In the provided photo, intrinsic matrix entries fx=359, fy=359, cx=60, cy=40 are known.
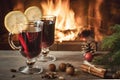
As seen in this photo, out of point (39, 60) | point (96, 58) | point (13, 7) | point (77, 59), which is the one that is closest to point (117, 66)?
point (96, 58)

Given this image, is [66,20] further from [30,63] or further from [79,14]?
[30,63]

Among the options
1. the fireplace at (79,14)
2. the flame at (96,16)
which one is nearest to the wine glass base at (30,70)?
the fireplace at (79,14)

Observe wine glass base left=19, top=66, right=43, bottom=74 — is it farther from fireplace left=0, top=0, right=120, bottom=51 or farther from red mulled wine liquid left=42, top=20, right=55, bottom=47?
fireplace left=0, top=0, right=120, bottom=51

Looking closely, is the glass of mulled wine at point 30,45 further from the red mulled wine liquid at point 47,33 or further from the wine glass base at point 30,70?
the red mulled wine liquid at point 47,33

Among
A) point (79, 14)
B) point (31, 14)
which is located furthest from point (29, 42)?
point (79, 14)

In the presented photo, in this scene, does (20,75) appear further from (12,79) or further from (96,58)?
(96,58)

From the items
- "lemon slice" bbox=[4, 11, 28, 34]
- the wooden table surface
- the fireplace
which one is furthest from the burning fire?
"lemon slice" bbox=[4, 11, 28, 34]
